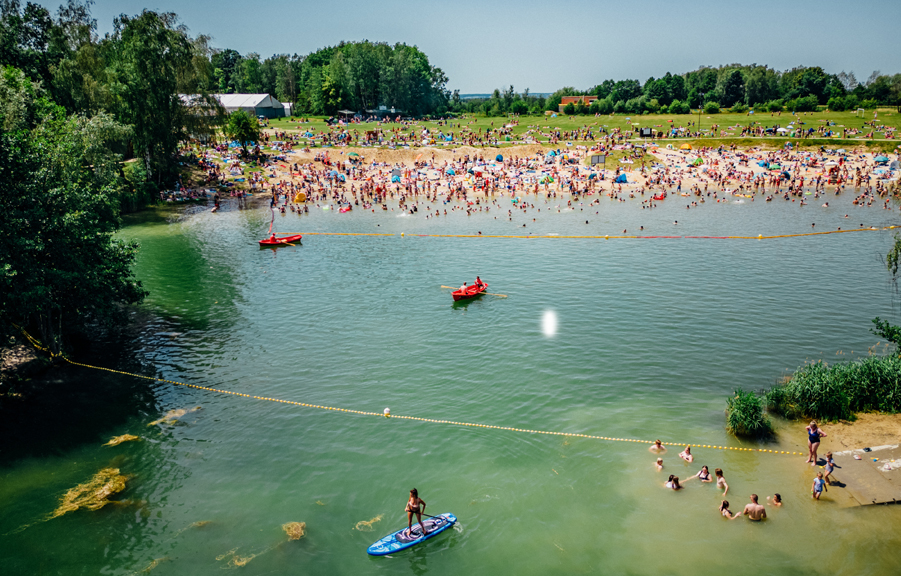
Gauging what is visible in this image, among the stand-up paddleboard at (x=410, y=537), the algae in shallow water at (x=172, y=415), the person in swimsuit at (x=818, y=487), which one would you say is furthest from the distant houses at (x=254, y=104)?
the person in swimsuit at (x=818, y=487)

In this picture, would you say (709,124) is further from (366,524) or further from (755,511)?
(366,524)

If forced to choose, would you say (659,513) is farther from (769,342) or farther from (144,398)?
(144,398)

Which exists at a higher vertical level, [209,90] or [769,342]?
[209,90]

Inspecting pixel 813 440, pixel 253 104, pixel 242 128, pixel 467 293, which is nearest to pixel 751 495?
pixel 813 440

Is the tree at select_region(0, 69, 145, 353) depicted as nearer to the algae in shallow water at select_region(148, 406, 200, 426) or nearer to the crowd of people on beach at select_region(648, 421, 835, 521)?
the algae in shallow water at select_region(148, 406, 200, 426)

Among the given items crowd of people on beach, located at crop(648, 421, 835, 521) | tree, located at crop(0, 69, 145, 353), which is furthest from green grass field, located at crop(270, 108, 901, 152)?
crowd of people on beach, located at crop(648, 421, 835, 521)

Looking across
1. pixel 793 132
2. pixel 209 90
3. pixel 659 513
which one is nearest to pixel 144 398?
pixel 659 513
